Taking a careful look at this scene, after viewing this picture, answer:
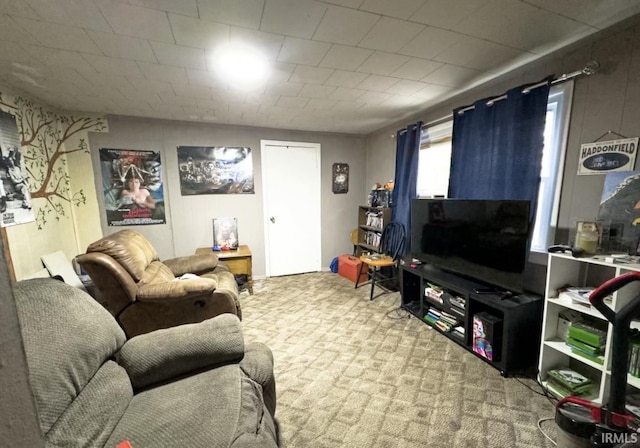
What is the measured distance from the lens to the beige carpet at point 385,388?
1.40 m

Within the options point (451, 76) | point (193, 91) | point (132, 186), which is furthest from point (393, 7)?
point (132, 186)

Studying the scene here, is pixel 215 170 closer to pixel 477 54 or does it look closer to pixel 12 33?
pixel 12 33

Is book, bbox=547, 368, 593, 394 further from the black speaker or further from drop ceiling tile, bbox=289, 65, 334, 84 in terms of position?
drop ceiling tile, bbox=289, 65, 334, 84

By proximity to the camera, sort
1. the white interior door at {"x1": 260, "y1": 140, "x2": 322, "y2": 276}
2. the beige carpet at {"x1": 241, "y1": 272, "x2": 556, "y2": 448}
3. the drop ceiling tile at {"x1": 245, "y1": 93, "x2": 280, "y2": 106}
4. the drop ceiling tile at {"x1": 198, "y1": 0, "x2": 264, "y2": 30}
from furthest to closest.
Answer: the white interior door at {"x1": 260, "y1": 140, "x2": 322, "y2": 276}, the drop ceiling tile at {"x1": 245, "y1": 93, "x2": 280, "y2": 106}, the beige carpet at {"x1": 241, "y1": 272, "x2": 556, "y2": 448}, the drop ceiling tile at {"x1": 198, "y1": 0, "x2": 264, "y2": 30}

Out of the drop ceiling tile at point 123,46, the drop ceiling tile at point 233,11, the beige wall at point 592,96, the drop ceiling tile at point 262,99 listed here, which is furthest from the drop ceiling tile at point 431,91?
the drop ceiling tile at point 123,46

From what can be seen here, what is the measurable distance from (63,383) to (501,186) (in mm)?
2796

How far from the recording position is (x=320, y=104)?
108 inches

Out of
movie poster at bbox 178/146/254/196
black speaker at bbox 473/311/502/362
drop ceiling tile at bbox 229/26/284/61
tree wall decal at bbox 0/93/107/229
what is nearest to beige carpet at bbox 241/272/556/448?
black speaker at bbox 473/311/502/362

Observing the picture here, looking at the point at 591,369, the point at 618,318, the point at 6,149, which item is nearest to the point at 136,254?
the point at 6,149

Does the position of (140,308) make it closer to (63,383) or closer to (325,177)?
(63,383)

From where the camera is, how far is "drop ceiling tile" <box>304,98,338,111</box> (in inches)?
103

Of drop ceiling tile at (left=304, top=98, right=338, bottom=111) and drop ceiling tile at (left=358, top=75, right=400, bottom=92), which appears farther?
drop ceiling tile at (left=304, top=98, right=338, bottom=111)

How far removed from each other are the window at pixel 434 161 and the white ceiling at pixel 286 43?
41 centimetres

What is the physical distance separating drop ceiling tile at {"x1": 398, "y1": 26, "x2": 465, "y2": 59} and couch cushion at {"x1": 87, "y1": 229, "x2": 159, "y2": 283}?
242cm
